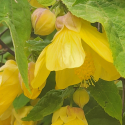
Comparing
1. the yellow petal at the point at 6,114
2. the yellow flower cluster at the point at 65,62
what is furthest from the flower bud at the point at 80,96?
the yellow petal at the point at 6,114

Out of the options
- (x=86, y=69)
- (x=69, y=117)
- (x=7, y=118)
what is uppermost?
(x=86, y=69)

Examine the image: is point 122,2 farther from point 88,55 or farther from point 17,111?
point 17,111

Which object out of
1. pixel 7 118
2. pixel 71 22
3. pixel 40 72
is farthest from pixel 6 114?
pixel 71 22

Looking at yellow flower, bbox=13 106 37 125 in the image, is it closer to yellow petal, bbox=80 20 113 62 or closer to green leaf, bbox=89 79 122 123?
green leaf, bbox=89 79 122 123

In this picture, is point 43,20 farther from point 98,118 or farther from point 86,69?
point 98,118

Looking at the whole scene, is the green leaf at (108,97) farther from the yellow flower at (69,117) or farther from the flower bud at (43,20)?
the flower bud at (43,20)

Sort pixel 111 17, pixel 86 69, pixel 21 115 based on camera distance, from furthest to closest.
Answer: pixel 21 115 < pixel 86 69 < pixel 111 17
